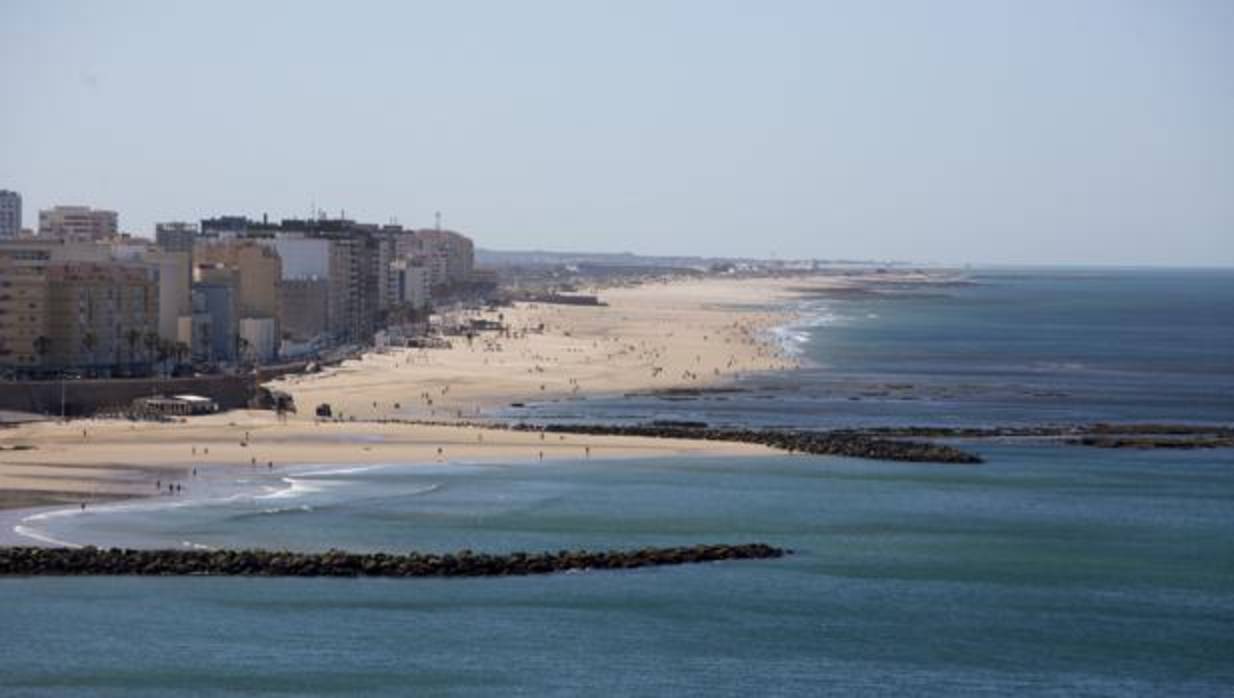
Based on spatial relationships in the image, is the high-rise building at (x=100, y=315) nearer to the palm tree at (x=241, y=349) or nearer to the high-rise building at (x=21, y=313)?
the high-rise building at (x=21, y=313)

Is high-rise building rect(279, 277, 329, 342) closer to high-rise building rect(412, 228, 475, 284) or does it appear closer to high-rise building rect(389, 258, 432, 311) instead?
high-rise building rect(389, 258, 432, 311)

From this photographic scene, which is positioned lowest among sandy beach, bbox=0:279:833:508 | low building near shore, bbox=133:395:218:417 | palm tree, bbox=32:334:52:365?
sandy beach, bbox=0:279:833:508

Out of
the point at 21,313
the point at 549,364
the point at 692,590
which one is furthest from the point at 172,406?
the point at 549,364

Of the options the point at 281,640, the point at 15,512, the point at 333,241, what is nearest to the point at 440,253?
the point at 333,241

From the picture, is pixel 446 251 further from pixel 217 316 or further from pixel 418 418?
pixel 418 418

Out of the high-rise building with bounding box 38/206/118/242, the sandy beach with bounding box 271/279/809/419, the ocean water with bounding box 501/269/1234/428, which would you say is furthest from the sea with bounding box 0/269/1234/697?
the high-rise building with bounding box 38/206/118/242

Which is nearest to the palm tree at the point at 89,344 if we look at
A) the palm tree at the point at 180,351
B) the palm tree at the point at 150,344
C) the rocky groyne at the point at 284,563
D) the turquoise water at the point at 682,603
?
the palm tree at the point at 150,344

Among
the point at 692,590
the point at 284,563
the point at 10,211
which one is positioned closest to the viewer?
the point at 692,590
